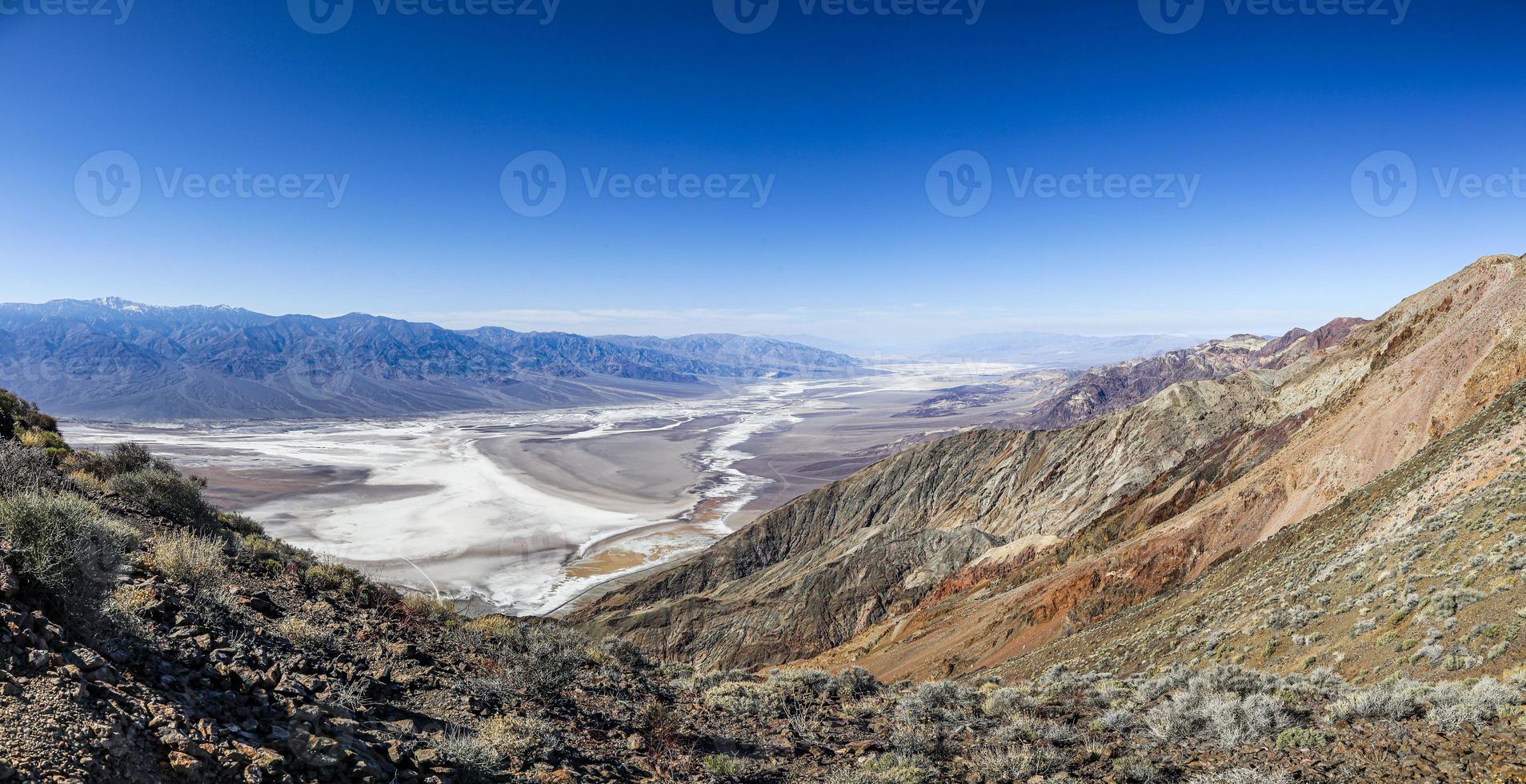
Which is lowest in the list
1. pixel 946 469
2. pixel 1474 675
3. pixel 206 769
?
pixel 946 469

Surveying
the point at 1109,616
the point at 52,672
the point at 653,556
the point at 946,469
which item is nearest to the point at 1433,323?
the point at 1109,616

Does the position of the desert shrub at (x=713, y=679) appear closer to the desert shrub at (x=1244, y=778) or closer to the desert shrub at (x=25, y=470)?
the desert shrub at (x=1244, y=778)

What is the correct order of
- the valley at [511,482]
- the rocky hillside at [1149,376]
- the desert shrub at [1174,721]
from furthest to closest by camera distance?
1. the rocky hillside at [1149,376]
2. the valley at [511,482]
3. the desert shrub at [1174,721]

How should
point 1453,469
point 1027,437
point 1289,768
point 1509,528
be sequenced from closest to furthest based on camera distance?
1. point 1289,768
2. point 1509,528
3. point 1453,469
4. point 1027,437

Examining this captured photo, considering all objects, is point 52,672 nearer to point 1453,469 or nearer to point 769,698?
point 769,698

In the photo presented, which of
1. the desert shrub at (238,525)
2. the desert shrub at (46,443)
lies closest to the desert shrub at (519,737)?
the desert shrub at (238,525)

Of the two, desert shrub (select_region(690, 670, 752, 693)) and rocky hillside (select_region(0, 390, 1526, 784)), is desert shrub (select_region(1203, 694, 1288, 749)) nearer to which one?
rocky hillside (select_region(0, 390, 1526, 784))
